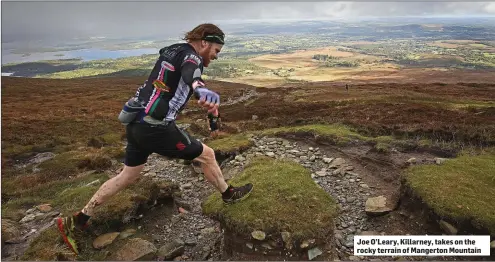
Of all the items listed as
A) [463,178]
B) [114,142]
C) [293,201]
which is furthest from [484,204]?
[114,142]

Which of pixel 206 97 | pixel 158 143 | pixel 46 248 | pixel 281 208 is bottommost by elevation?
pixel 46 248

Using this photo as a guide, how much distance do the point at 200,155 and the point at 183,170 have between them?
6.22 m

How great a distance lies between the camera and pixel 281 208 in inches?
272

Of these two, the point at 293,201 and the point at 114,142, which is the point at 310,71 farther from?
the point at 293,201

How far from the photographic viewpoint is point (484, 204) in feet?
22.2

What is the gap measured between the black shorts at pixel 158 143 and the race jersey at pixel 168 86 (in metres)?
0.26

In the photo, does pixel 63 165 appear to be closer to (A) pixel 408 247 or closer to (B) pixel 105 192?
(B) pixel 105 192

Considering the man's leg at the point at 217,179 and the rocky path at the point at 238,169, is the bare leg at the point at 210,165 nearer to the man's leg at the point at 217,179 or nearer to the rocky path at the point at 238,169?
the man's leg at the point at 217,179

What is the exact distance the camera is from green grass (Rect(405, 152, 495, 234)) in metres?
6.52

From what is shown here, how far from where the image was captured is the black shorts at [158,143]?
17.8 feet

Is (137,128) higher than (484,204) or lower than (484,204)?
higher

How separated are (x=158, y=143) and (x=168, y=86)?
1039mm

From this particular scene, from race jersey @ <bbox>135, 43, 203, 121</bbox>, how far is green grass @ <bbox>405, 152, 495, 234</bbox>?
19.1 ft

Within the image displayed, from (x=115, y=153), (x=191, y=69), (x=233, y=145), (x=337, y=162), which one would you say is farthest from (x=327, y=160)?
(x=115, y=153)
